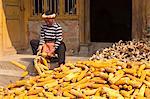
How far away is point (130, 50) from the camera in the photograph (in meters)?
6.72

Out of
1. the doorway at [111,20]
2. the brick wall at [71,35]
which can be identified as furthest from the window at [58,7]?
the doorway at [111,20]

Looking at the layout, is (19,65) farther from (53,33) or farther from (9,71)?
(53,33)

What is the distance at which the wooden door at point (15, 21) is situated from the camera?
9.09 m

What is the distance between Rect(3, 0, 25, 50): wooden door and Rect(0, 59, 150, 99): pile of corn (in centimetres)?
382

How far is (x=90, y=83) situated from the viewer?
4.90 meters

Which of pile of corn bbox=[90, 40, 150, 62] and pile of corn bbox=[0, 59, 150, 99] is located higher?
pile of corn bbox=[90, 40, 150, 62]

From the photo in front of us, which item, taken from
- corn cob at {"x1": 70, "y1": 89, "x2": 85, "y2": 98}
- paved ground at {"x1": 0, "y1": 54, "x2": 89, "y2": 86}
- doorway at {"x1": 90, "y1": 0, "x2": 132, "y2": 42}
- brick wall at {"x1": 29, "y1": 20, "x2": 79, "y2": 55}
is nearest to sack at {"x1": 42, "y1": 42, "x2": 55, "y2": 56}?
paved ground at {"x1": 0, "y1": 54, "x2": 89, "y2": 86}

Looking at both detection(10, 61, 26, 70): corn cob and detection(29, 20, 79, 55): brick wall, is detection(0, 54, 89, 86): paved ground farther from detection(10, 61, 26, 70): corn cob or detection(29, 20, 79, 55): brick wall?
detection(29, 20, 79, 55): brick wall

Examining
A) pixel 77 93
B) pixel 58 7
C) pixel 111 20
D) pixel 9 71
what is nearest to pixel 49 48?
pixel 9 71

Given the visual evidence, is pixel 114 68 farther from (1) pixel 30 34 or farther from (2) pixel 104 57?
(1) pixel 30 34

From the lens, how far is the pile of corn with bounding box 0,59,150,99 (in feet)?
15.2

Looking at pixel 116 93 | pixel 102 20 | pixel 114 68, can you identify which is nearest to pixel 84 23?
pixel 102 20

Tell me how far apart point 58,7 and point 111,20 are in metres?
1.86

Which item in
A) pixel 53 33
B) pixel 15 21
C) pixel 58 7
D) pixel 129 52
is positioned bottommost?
pixel 129 52
